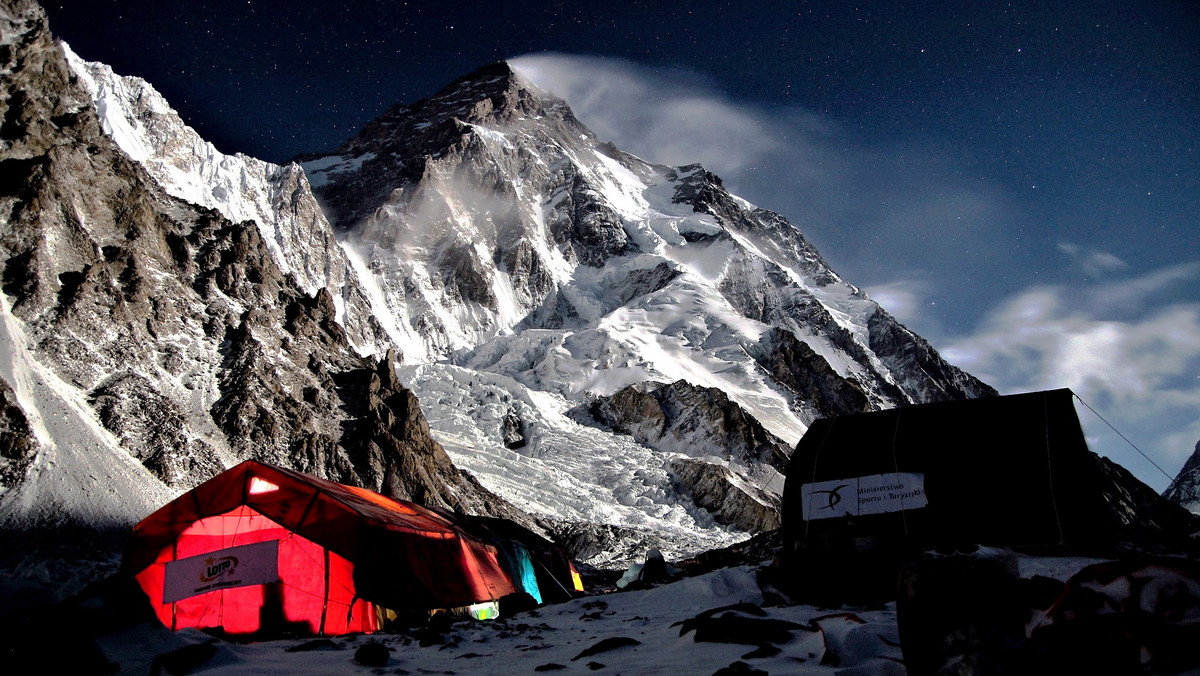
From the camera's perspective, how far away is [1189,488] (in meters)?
104

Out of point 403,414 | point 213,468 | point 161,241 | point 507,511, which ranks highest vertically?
point 161,241

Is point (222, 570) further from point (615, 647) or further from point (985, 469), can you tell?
point (985, 469)

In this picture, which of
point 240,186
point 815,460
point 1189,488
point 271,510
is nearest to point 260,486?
point 271,510

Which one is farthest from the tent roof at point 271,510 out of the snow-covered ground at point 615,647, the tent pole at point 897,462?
the tent pole at point 897,462

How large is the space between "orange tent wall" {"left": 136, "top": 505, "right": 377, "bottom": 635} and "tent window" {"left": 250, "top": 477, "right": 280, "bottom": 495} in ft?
1.79

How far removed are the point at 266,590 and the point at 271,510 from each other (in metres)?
1.80

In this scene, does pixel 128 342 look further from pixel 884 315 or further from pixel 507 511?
pixel 884 315

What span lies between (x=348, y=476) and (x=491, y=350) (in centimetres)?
7401

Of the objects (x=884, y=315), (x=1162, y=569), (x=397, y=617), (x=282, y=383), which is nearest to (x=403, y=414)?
(x=282, y=383)

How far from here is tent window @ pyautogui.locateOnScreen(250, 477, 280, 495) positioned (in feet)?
44.2

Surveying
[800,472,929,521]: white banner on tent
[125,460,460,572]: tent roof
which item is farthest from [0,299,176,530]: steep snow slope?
[800,472,929,521]: white banner on tent

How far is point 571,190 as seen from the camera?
19175 centimetres

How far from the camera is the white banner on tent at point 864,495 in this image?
1192 centimetres

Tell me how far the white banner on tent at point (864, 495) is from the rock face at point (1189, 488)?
72632 mm
